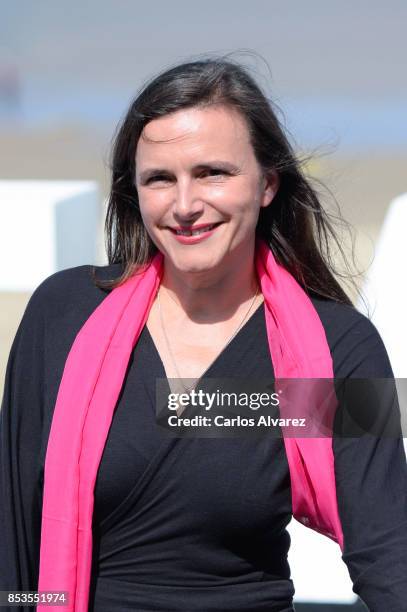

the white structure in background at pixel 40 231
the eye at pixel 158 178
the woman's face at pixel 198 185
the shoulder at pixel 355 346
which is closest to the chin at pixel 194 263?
the woman's face at pixel 198 185

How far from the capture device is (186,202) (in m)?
1.92

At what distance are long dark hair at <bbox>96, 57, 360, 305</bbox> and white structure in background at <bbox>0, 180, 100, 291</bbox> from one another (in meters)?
2.42

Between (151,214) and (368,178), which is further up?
(368,178)

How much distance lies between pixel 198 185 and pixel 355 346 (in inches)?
16.6

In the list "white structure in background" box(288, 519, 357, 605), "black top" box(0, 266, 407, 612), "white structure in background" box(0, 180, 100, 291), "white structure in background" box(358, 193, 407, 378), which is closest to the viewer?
"black top" box(0, 266, 407, 612)

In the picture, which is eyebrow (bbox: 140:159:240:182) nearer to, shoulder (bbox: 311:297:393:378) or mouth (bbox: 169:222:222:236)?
mouth (bbox: 169:222:222:236)

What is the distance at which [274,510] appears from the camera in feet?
6.31

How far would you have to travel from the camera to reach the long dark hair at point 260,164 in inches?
→ 80.5

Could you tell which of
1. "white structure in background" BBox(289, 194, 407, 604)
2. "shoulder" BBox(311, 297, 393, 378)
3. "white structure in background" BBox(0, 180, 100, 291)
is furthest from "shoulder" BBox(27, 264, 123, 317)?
"white structure in background" BBox(0, 180, 100, 291)

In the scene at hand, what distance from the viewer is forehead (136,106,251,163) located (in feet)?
6.42

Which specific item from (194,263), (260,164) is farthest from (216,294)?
(260,164)

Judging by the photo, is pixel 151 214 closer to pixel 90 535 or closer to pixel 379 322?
pixel 90 535

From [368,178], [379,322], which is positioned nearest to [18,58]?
[368,178]

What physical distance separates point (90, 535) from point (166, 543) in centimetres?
14
